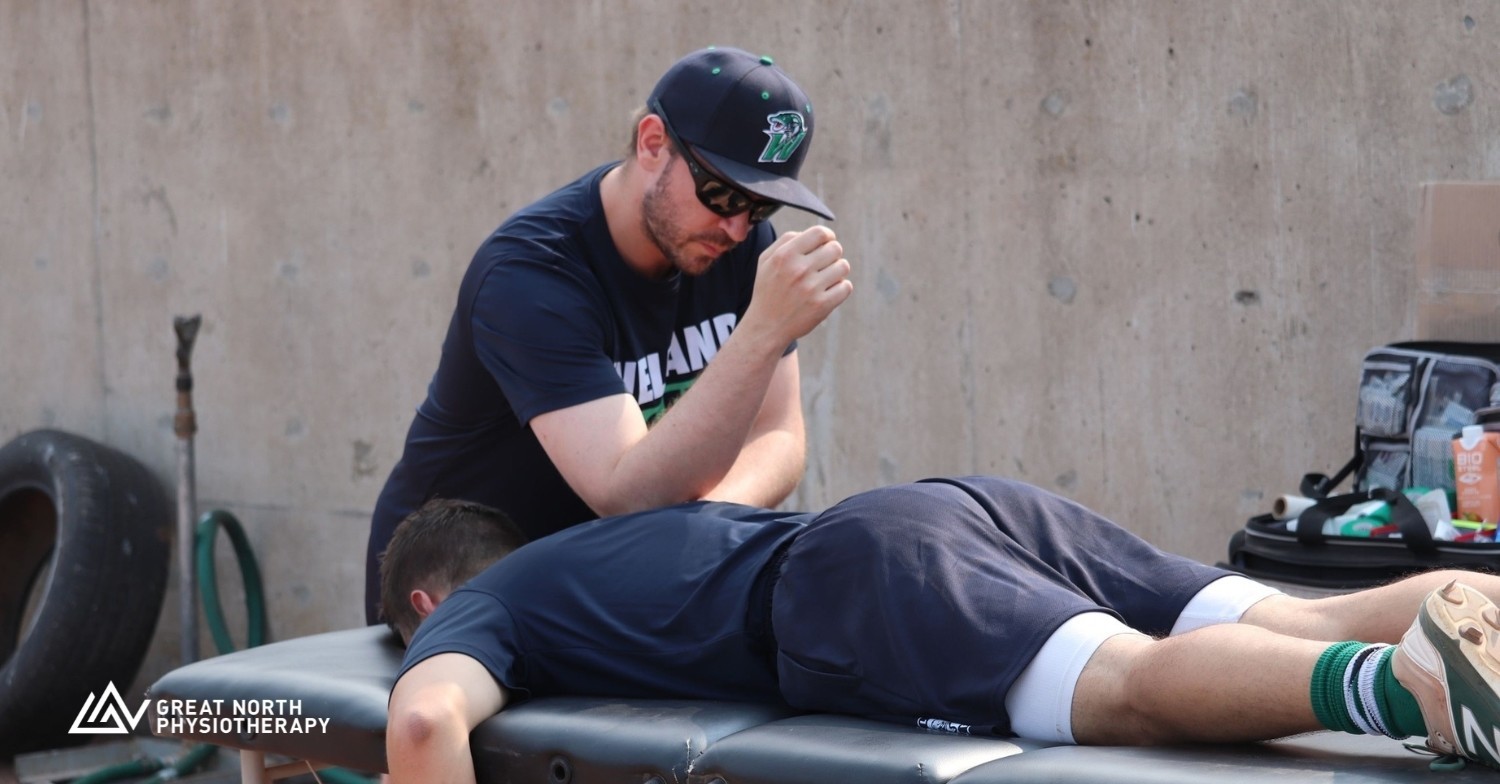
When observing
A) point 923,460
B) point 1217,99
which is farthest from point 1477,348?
point 923,460

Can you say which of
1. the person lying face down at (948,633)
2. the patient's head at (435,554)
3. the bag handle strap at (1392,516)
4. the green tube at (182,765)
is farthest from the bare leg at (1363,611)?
the green tube at (182,765)

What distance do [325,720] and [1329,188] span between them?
6.57 feet

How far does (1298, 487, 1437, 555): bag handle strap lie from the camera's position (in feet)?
7.74

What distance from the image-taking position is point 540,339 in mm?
2148

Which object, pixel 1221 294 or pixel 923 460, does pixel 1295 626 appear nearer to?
pixel 1221 294

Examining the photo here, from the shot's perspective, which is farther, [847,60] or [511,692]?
[847,60]

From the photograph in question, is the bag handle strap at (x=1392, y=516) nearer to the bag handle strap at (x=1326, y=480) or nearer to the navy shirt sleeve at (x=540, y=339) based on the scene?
the bag handle strap at (x=1326, y=480)

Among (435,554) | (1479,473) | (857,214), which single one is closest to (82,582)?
(857,214)

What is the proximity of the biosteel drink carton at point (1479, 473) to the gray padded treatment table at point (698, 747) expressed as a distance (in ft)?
3.02

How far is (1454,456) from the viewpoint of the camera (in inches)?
96.6

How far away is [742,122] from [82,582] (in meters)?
2.91

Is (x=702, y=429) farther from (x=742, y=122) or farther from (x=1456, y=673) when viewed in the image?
(x=1456, y=673)

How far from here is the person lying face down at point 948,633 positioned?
150cm

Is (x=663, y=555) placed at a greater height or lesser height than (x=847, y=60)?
lesser
